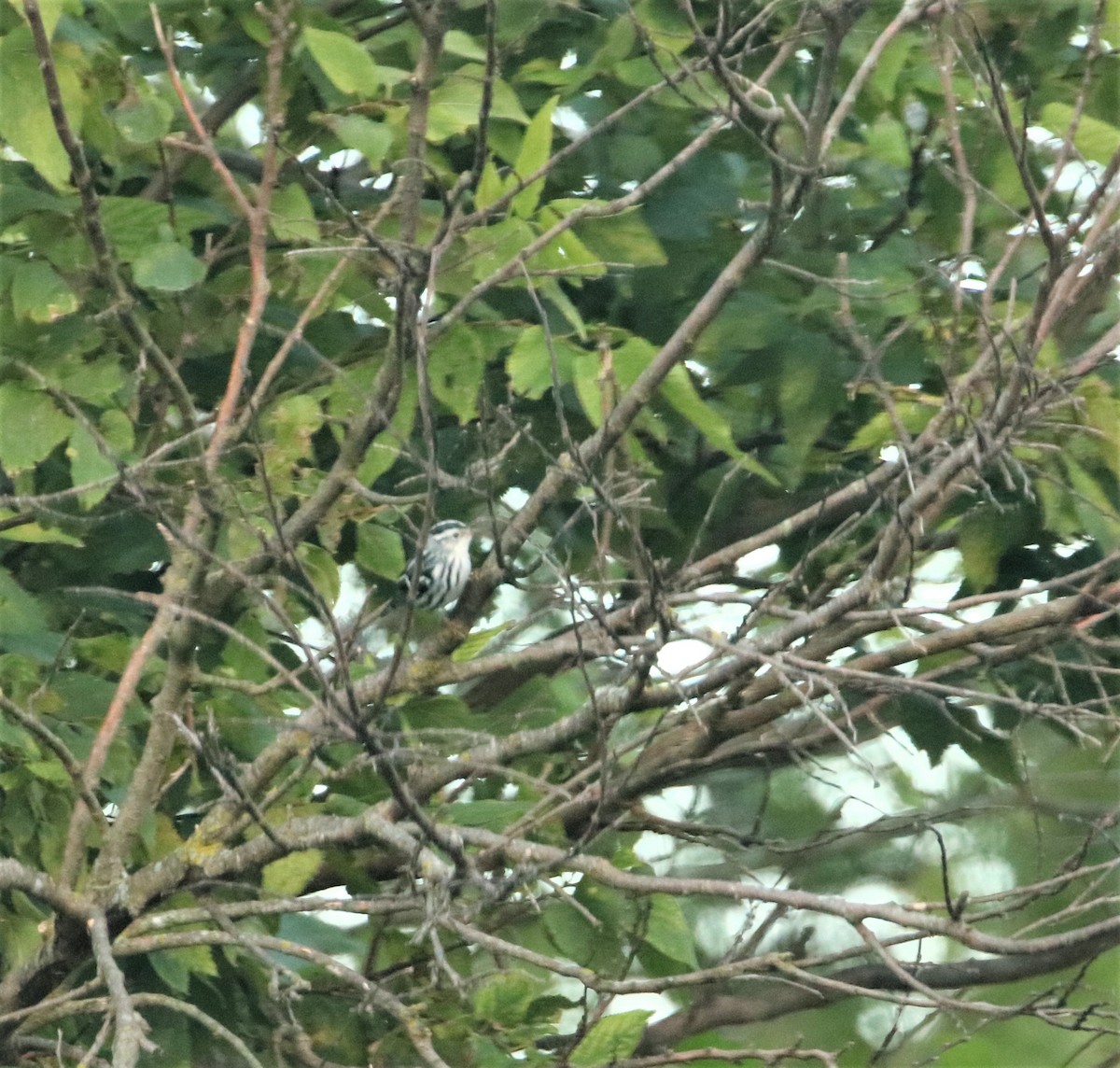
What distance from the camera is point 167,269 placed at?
336 centimetres

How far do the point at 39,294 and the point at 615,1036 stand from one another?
189 centimetres

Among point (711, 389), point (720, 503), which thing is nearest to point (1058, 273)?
point (711, 389)

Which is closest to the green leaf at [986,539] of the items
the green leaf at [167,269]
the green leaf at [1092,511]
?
the green leaf at [1092,511]

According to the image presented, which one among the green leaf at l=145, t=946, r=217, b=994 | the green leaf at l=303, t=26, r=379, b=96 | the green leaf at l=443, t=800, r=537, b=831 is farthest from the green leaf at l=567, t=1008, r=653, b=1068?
the green leaf at l=303, t=26, r=379, b=96

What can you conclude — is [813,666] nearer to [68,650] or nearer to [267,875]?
[267,875]

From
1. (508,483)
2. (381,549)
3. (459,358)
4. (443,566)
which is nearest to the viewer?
(459,358)

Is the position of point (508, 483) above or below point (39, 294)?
below

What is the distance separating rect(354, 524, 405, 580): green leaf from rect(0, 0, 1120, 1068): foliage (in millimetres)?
12

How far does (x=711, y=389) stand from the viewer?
438 centimetres

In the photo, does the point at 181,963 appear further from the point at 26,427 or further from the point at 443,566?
the point at 443,566

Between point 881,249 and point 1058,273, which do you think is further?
Result: point 881,249

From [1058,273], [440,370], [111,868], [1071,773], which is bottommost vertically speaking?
[1071,773]

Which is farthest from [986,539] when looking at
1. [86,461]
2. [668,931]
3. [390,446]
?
[86,461]

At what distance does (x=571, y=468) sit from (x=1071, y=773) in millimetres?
3103
